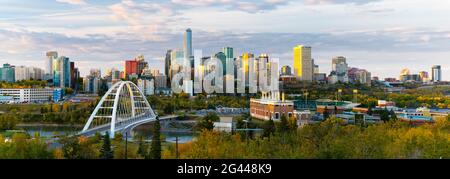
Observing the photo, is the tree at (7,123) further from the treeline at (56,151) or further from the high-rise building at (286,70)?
the high-rise building at (286,70)

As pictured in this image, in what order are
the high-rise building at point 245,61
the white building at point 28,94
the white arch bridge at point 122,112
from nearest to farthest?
the white arch bridge at point 122,112 < the high-rise building at point 245,61 < the white building at point 28,94

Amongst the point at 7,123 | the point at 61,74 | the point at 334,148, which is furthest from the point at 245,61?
the point at 334,148

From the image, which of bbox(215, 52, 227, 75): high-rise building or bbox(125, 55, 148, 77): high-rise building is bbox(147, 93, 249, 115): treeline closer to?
bbox(215, 52, 227, 75): high-rise building

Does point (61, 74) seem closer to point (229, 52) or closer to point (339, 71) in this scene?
point (229, 52)

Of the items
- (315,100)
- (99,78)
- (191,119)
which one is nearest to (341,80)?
(315,100)

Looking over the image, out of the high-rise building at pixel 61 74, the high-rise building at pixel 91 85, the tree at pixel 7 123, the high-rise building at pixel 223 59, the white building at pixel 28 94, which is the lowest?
the tree at pixel 7 123

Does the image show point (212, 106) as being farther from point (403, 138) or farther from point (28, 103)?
point (403, 138)

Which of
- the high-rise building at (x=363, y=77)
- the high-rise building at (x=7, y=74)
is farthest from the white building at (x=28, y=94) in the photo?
the high-rise building at (x=363, y=77)
